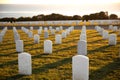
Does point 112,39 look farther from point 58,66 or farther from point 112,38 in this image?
point 58,66

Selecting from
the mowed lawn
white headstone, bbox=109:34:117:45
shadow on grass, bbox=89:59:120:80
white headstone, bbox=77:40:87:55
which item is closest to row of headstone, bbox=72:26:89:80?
the mowed lawn

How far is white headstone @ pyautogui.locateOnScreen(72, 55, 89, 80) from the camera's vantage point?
820cm

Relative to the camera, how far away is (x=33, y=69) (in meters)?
10.5

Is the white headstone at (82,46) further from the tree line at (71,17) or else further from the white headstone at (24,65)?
the tree line at (71,17)

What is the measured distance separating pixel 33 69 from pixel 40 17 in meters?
56.1

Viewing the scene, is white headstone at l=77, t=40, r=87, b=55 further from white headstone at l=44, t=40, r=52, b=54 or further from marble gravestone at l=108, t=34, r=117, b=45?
marble gravestone at l=108, t=34, r=117, b=45

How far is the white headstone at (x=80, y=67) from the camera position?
8.20 meters

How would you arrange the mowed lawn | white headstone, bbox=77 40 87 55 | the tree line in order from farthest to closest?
the tree line
white headstone, bbox=77 40 87 55
the mowed lawn

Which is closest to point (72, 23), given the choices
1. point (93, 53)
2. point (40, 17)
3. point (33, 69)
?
point (40, 17)

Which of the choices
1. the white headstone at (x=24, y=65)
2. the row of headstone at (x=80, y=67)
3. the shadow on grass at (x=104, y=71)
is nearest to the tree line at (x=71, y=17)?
the shadow on grass at (x=104, y=71)

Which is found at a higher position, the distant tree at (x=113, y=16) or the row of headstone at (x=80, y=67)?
the distant tree at (x=113, y=16)

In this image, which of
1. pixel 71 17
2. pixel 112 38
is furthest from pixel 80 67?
pixel 71 17

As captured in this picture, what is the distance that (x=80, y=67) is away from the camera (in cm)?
840

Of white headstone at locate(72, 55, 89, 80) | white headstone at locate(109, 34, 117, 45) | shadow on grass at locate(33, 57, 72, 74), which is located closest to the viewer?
white headstone at locate(72, 55, 89, 80)
